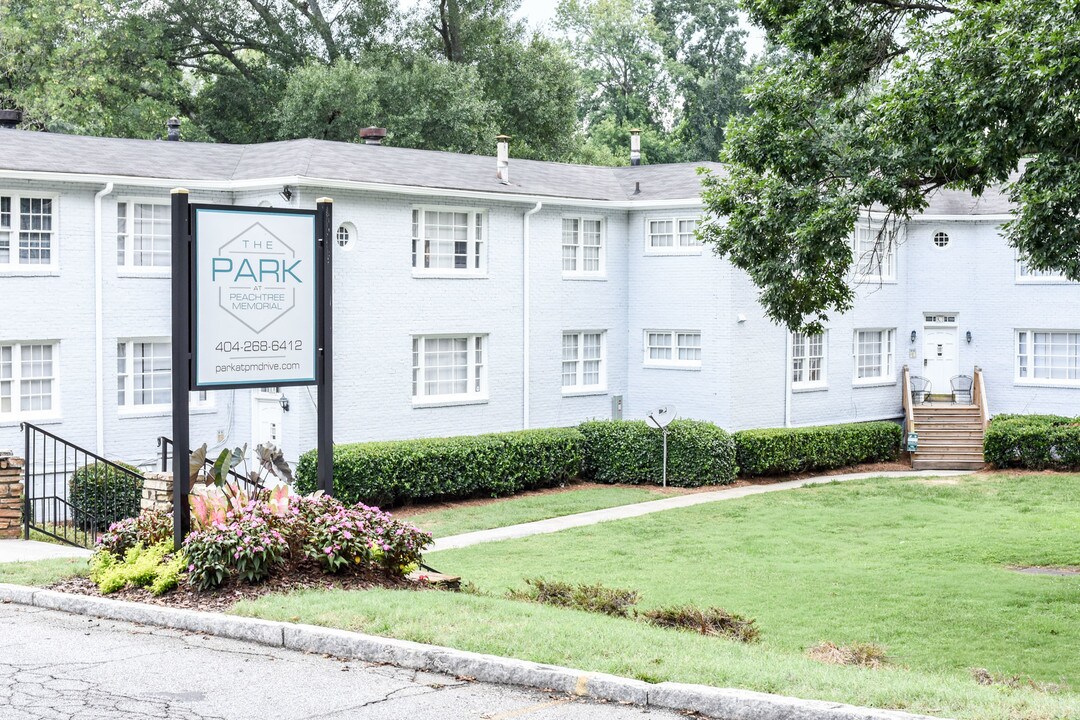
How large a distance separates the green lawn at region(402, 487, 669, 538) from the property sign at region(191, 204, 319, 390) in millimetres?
9010

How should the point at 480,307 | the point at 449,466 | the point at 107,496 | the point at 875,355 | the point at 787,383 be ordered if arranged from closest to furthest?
1. the point at 107,496
2. the point at 449,466
3. the point at 480,307
4. the point at 787,383
5. the point at 875,355

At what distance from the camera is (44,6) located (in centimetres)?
3791

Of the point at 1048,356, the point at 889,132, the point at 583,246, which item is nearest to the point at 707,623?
the point at 889,132

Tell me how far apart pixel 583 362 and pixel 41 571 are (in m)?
18.7

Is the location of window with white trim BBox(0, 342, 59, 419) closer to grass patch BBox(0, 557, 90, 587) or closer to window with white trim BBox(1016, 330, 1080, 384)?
grass patch BBox(0, 557, 90, 587)

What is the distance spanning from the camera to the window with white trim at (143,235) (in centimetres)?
2412

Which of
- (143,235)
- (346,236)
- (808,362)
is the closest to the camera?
(143,235)

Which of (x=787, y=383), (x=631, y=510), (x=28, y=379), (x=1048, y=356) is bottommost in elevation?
(x=631, y=510)

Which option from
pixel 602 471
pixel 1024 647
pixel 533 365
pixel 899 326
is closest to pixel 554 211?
pixel 533 365

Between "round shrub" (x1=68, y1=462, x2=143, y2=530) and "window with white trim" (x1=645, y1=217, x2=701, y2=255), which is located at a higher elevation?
"window with white trim" (x1=645, y1=217, x2=701, y2=255)

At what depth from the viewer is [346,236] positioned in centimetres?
2492

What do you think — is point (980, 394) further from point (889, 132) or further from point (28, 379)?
point (28, 379)

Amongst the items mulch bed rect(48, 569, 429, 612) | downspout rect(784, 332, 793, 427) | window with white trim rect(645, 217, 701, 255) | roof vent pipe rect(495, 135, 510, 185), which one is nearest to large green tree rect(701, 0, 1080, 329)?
mulch bed rect(48, 569, 429, 612)

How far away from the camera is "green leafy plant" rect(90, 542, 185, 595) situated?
432 inches
